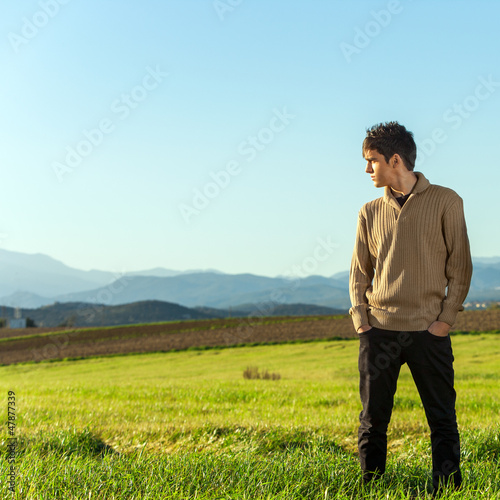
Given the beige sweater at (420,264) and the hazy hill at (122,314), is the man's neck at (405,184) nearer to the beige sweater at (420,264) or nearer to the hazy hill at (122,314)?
the beige sweater at (420,264)

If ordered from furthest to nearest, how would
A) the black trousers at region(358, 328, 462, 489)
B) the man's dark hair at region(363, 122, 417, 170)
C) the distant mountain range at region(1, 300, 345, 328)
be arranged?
1. the distant mountain range at region(1, 300, 345, 328)
2. the man's dark hair at region(363, 122, 417, 170)
3. the black trousers at region(358, 328, 462, 489)

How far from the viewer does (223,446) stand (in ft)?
17.0

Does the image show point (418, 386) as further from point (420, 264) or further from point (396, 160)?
point (396, 160)

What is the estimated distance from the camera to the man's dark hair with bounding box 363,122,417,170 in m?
3.70

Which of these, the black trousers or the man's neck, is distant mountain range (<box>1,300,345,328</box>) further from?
the man's neck

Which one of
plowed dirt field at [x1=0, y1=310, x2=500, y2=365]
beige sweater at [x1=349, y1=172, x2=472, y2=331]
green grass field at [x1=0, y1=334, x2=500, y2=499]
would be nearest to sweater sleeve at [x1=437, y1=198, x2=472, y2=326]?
beige sweater at [x1=349, y1=172, x2=472, y2=331]

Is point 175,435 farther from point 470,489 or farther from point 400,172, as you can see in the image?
point 400,172

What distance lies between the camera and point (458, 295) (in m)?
3.59

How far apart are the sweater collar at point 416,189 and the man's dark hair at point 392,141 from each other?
125 mm

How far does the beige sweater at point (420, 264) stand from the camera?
357 centimetres

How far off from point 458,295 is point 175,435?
3570mm

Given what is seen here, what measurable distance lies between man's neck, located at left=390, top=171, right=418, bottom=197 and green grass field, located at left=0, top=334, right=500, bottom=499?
2.05 metres

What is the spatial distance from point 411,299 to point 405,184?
2.80 ft

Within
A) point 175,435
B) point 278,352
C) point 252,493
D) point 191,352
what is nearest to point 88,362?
point 191,352
